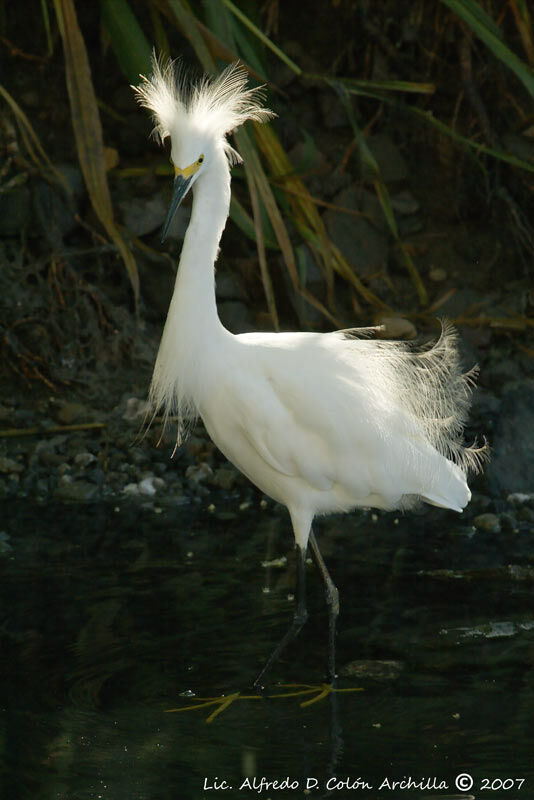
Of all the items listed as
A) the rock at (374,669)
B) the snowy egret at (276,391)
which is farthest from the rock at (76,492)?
the rock at (374,669)

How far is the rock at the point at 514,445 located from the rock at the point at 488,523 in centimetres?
33

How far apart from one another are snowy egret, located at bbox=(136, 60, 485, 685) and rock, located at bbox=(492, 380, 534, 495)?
4.89 feet

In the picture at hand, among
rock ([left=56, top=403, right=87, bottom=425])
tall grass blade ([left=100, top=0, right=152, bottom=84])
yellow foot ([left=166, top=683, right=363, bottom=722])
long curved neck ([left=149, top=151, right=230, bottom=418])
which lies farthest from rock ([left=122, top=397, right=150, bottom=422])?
yellow foot ([left=166, top=683, right=363, bottom=722])

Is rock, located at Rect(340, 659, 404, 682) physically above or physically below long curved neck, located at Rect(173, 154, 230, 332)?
below

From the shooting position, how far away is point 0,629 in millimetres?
3592

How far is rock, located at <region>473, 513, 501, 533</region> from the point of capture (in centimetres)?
471

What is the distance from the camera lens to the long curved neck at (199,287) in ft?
11.1

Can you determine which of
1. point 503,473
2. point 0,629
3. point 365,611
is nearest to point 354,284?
point 503,473

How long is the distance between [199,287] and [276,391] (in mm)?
374

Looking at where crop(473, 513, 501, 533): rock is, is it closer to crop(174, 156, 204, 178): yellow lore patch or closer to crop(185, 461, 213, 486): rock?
crop(185, 461, 213, 486): rock

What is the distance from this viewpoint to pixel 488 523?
472 cm

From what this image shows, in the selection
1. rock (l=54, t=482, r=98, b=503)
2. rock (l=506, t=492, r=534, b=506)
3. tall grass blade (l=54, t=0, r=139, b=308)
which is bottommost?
rock (l=54, t=482, r=98, b=503)

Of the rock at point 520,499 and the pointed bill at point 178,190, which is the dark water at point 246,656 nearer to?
the rock at point 520,499

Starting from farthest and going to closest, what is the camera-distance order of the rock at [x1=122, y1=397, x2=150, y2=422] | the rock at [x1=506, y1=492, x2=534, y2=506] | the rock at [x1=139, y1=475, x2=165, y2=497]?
the rock at [x1=122, y1=397, x2=150, y2=422] < the rock at [x1=139, y1=475, x2=165, y2=497] < the rock at [x1=506, y1=492, x2=534, y2=506]
